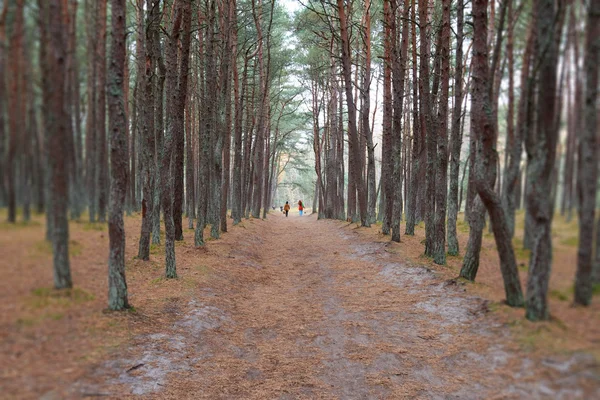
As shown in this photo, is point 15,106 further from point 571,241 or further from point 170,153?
point 170,153

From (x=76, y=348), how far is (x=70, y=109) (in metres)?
1.40

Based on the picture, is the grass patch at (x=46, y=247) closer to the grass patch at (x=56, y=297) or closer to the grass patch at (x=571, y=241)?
the grass patch at (x=56, y=297)

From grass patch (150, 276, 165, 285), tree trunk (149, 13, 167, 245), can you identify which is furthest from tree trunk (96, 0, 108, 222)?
tree trunk (149, 13, 167, 245)

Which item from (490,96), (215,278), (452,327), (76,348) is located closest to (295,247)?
(215,278)

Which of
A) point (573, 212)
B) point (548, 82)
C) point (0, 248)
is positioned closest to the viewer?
point (573, 212)

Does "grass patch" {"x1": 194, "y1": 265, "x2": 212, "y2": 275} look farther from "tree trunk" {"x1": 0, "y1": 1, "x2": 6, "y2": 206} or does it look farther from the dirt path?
"tree trunk" {"x1": 0, "y1": 1, "x2": 6, "y2": 206}

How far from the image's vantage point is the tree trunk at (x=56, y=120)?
2.01m

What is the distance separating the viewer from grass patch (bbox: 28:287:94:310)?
6.29 feet

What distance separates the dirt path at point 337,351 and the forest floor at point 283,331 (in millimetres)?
20

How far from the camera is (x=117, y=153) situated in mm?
4965

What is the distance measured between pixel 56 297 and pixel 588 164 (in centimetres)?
268

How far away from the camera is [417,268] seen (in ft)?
28.8

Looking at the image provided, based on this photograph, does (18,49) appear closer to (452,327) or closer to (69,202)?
(69,202)

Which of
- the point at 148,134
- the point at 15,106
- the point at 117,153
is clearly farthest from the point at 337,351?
the point at 148,134
